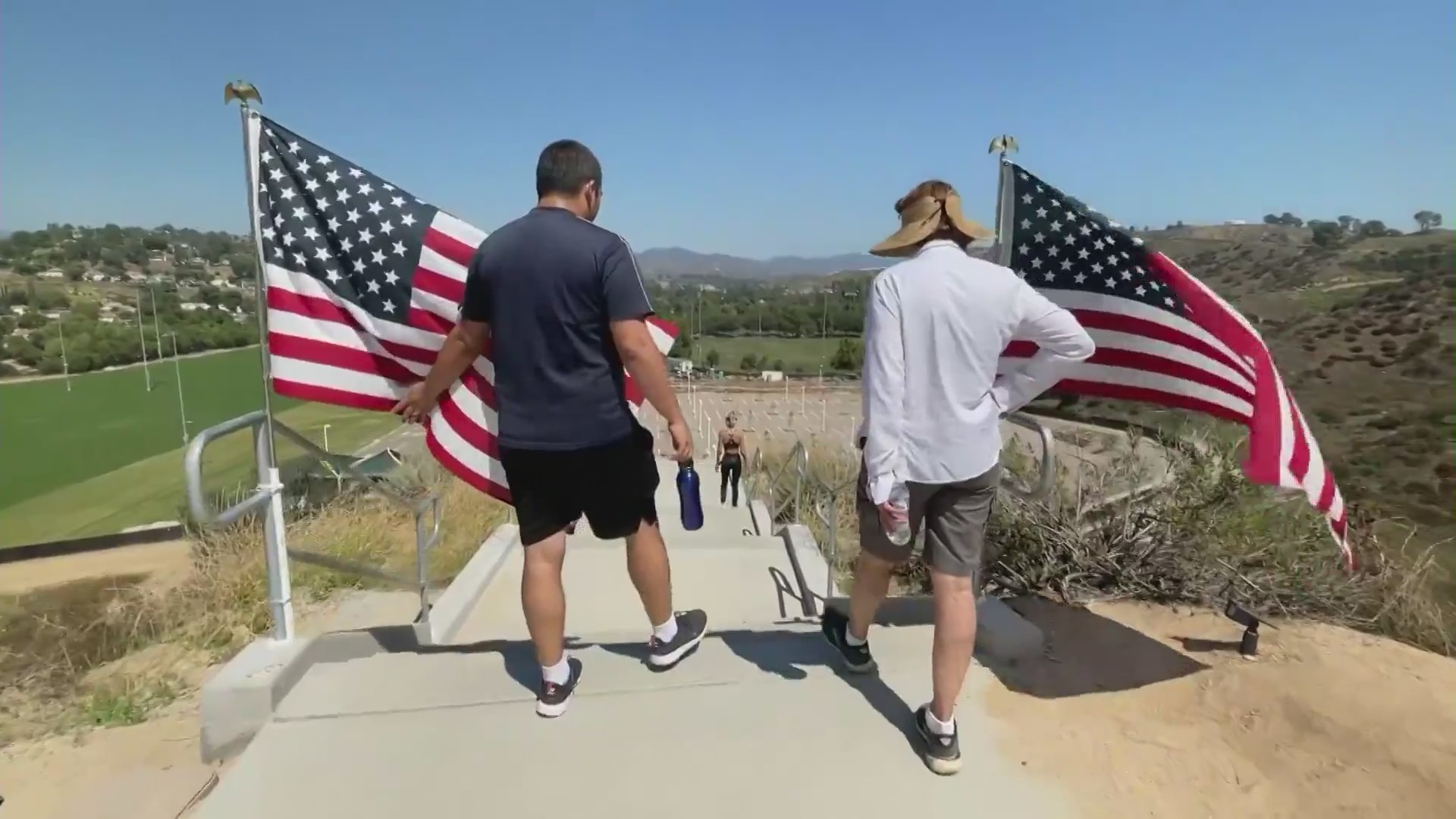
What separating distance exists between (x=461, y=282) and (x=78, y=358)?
99.5 ft

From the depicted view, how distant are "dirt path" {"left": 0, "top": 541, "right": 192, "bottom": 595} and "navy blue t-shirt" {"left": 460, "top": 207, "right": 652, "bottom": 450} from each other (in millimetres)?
8665

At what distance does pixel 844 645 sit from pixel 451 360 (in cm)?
161

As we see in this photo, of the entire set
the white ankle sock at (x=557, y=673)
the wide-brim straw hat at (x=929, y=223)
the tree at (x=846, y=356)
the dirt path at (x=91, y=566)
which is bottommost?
the dirt path at (x=91, y=566)

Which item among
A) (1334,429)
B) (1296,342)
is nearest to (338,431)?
(1334,429)

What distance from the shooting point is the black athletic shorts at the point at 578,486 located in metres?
2.34

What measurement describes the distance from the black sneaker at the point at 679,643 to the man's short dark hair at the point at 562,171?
4.90 ft

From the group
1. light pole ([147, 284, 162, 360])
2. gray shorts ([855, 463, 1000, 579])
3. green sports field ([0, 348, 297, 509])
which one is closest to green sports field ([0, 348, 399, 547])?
green sports field ([0, 348, 297, 509])

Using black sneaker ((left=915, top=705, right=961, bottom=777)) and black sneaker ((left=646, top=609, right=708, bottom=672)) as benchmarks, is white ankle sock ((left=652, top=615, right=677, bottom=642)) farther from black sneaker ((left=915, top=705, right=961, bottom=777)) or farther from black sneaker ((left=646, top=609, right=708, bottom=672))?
black sneaker ((left=915, top=705, right=961, bottom=777))

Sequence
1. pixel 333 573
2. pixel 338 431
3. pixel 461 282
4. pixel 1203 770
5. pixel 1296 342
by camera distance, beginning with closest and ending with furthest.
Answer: pixel 1203 770
pixel 461 282
pixel 333 573
pixel 338 431
pixel 1296 342

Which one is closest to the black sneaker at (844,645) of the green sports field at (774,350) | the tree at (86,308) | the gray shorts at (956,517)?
the gray shorts at (956,517)

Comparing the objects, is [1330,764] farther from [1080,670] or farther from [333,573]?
[333,573]

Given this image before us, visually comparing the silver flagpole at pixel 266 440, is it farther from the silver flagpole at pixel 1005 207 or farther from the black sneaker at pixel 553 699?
the silver flagpole at pixel 1005 207

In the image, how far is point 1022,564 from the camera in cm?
444

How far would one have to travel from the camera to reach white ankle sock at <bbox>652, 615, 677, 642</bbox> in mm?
2693
